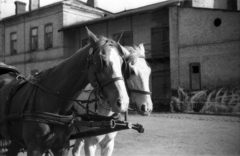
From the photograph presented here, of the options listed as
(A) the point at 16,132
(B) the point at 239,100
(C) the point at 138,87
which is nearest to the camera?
(A) the point at 16,132

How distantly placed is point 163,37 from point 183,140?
468 inches

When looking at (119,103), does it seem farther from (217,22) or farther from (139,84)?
(217,22)

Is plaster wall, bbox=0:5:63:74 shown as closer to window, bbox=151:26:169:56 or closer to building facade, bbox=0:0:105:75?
building facade, bbox=0:0:105:75

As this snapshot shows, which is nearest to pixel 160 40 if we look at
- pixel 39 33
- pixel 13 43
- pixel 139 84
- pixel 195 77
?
pixel 195 77

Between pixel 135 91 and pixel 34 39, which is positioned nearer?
pixel 135 91

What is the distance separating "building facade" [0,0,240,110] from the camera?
1517cm

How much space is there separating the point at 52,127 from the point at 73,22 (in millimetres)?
21109

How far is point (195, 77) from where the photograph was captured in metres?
16.2

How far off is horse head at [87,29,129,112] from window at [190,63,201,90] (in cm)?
1410

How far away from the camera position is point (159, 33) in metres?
18.8

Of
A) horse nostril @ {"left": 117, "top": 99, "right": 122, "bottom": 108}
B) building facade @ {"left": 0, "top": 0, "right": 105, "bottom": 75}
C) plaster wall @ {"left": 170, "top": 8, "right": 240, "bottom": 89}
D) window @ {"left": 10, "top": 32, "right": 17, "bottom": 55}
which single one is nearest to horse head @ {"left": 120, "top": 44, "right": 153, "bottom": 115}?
horse nostril @ {"left": 117, "top": 99, "right": 122, "bottom": 108}

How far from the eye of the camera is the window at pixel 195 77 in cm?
1612

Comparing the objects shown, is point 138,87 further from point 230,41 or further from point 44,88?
point 230,41

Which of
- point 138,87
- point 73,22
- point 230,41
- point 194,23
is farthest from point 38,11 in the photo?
point 138,87
